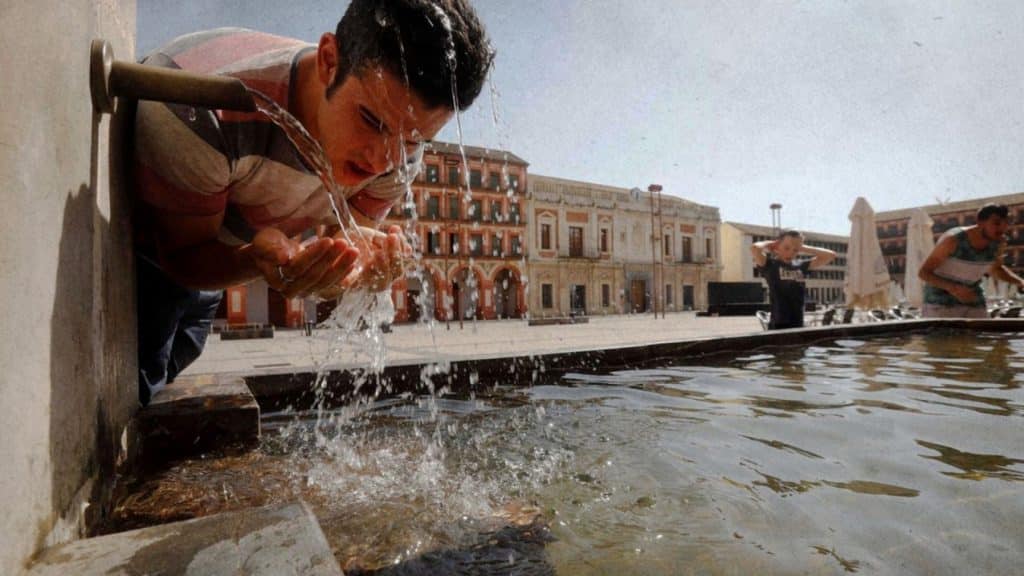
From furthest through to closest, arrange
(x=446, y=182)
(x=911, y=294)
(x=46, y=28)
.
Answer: (x=446, y=182)
(x=911, y=294)
(x=46, y=28)

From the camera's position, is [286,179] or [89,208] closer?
[89,208]

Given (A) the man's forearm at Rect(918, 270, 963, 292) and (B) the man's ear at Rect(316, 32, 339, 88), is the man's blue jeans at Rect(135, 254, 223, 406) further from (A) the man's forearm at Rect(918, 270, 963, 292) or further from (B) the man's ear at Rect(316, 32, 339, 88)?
(A) the man's forearm at Rect(918, 270, 963, 292)

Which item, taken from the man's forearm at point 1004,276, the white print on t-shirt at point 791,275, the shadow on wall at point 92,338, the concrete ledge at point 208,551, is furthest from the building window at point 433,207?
the concrete ledge at point 208,551

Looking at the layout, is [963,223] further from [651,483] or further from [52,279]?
[52,279]

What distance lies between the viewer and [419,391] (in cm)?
334

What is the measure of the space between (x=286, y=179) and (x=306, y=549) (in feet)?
4.32

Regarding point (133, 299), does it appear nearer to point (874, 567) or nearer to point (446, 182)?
point (874, 567)

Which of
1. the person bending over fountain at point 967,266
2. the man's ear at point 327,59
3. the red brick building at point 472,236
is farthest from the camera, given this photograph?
the red brick building at point 472,236

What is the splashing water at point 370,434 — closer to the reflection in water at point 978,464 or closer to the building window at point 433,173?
the reflection in water at point 978,464

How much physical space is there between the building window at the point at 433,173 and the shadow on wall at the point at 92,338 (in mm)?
29313

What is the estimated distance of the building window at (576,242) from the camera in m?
34.5

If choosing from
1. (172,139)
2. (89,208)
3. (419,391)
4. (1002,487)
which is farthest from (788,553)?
(419,391)

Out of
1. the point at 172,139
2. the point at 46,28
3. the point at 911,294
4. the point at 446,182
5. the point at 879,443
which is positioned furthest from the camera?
the point at 446,182

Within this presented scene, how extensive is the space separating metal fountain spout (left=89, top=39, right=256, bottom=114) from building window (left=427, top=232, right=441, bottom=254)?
29.6m
